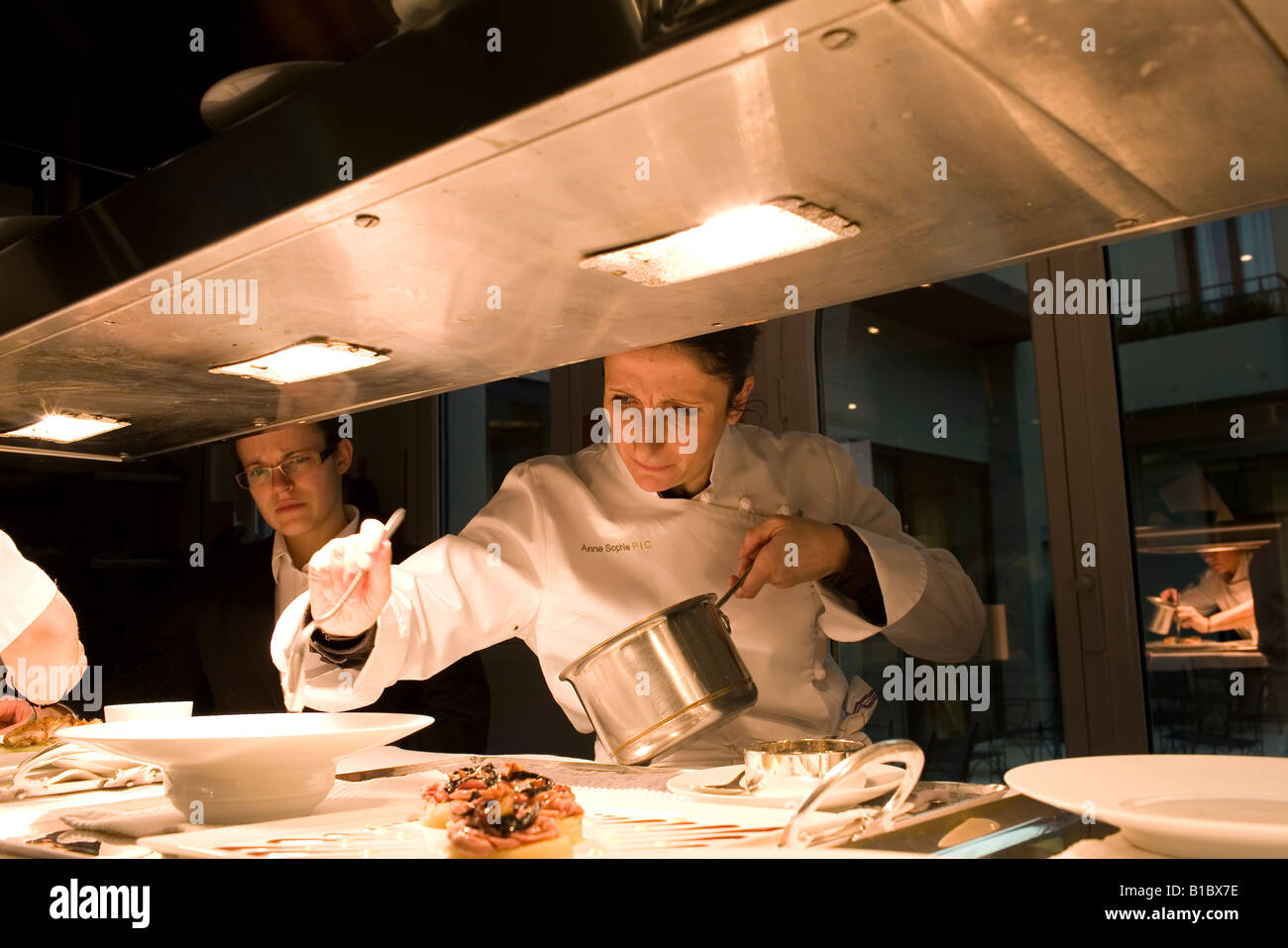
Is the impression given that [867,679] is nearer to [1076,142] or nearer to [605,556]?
[605,556]

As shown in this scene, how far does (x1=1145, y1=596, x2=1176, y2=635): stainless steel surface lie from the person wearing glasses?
158 cm

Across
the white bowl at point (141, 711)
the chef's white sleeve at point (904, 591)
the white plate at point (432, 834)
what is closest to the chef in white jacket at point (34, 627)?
the white bowl at point (141, 711)

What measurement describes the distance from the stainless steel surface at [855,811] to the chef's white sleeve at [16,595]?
A: 104cm

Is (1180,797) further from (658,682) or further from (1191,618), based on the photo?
(1191,618)

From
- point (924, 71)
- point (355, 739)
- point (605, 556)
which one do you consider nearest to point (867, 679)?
point (605, 556)

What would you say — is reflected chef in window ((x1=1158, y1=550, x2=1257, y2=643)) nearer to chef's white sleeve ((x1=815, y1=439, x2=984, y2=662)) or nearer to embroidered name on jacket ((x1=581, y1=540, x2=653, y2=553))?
chef's white sleeve ((x1=815, y1=439, x2=984, y2=662))

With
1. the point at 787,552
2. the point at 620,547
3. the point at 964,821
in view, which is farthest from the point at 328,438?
the point at 964,821

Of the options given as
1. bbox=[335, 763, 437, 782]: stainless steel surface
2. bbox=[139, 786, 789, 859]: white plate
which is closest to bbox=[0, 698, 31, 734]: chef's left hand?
bbox=[335, 763, 437, 782]: stainless steel surface

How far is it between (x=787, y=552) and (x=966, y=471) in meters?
1.37

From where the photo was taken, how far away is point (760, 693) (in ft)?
6.05

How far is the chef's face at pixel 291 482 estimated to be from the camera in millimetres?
2496

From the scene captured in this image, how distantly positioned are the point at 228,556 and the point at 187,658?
1.05 ft

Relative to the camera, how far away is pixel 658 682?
1218 mm

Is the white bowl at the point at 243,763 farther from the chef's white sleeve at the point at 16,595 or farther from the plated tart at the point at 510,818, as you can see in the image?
the chef's white sleeve at the point at 16,595
